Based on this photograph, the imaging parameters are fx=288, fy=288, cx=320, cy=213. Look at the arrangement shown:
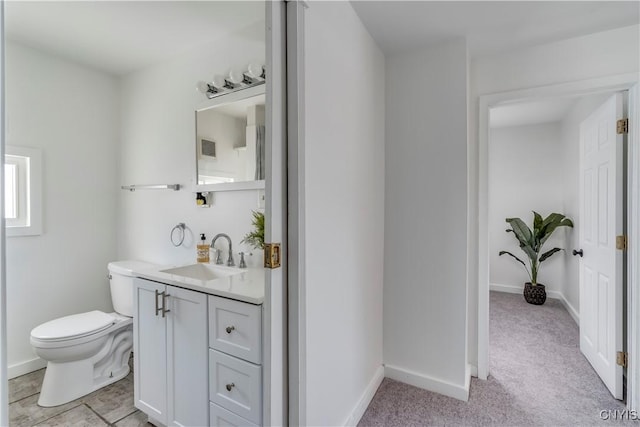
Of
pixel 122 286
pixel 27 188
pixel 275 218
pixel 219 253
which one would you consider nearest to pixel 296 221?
pixel 275 218

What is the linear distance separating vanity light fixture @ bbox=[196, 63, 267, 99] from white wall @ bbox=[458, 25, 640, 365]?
161cm

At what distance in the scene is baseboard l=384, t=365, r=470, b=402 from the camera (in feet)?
6.30

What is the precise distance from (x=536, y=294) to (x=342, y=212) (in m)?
3.64

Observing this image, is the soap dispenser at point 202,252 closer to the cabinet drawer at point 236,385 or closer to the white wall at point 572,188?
the cabinet drawer at point 236,385

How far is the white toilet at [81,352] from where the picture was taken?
5.28 feet

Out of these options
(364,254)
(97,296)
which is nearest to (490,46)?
(364,254)

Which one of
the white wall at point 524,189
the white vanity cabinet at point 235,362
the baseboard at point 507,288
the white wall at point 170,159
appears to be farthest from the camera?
the baseboard at point 507,288

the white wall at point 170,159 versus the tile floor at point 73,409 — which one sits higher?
the white wall at point 170,159

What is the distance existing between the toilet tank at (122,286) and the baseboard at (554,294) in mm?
4416

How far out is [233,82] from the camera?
198 cm

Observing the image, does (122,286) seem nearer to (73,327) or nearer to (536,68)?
(73,327)

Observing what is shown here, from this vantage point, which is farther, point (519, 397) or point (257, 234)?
point (519, 397)

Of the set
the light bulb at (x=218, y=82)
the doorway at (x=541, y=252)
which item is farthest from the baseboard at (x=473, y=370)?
the light bulb at (x=218, y=82)

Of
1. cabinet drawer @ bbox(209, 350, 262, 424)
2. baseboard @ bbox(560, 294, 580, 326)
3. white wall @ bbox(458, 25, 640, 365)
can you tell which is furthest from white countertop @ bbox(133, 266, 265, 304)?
baseboard @ bbox(560, 294, 580, 326)
